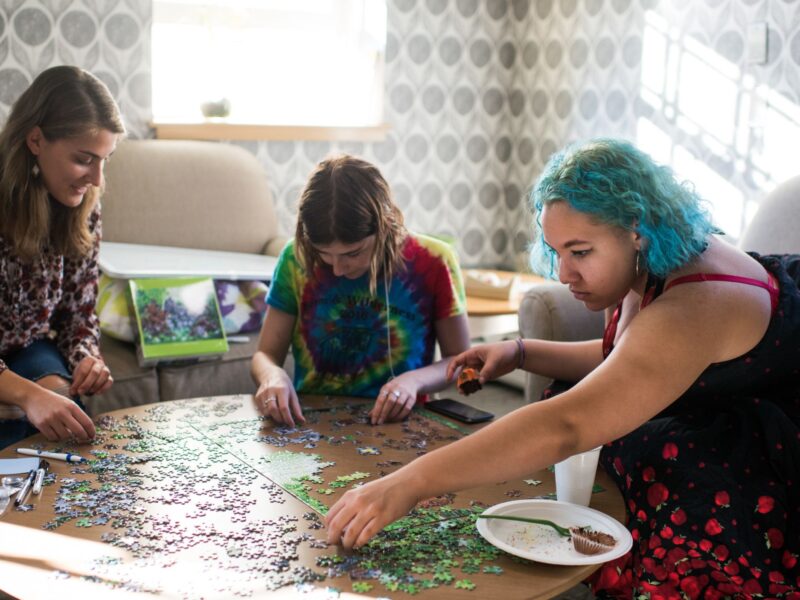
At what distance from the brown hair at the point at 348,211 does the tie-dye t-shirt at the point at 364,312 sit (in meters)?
0.09

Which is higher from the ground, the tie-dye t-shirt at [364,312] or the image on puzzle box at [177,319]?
the tie-dye t-shirt at [364,312]

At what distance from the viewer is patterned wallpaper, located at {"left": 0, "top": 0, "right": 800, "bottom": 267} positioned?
395cm

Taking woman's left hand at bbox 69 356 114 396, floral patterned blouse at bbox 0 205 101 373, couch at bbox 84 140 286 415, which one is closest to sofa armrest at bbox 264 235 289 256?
couch at bbox 84 140 286 415

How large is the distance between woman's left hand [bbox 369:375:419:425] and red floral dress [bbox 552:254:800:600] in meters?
0.53

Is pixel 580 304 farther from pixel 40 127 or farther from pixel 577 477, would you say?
pixel 40 127

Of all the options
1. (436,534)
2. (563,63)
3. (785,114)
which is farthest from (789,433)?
(563,63)

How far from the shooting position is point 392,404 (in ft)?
6.84

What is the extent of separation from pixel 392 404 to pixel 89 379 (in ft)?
2.62

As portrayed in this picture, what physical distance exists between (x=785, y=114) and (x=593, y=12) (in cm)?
132

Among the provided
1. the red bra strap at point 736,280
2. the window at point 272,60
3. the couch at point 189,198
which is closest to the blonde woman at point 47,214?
the couch at point 189,198

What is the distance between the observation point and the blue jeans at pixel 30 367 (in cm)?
233

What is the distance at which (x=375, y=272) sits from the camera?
2344 millimetres

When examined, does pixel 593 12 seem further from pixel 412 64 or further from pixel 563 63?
pixel 412 64

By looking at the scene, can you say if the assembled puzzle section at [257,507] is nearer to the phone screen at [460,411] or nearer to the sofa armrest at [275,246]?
the phone screen at [460,411]
